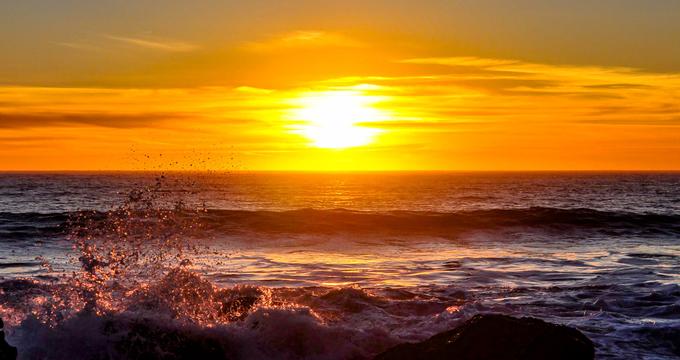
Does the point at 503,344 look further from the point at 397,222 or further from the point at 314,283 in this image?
the point at 397,222

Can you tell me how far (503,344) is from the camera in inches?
334

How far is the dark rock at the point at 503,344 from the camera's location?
27.4 ft

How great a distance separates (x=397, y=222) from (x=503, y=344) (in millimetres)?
29195

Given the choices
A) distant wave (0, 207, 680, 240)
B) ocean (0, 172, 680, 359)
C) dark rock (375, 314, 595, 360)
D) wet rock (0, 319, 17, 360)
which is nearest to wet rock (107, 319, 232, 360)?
ocean (0, 172, 680, 359)

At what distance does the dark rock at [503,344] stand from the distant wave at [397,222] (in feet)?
77.7

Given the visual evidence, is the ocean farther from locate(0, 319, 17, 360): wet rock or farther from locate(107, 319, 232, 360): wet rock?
locate(0, 319, 17, 360): wet rock

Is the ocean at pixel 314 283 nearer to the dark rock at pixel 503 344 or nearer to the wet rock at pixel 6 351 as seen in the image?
the wet rock at pixel 6 351

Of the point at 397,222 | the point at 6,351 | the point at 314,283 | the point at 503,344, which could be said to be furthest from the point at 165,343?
the point at 397,222

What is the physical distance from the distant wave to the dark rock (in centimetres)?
2368

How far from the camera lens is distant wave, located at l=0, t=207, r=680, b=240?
3341 cm

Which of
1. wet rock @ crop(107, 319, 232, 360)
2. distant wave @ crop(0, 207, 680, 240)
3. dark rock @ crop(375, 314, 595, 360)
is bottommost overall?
distant wave @ crop(0, 207, 680, 240)

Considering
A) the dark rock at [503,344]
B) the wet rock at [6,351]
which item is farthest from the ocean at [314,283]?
the dark rock at [503,344]

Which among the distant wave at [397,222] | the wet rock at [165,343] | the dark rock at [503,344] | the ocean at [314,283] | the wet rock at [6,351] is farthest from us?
the distant wave at [397,222]

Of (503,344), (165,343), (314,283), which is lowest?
(314,283)
